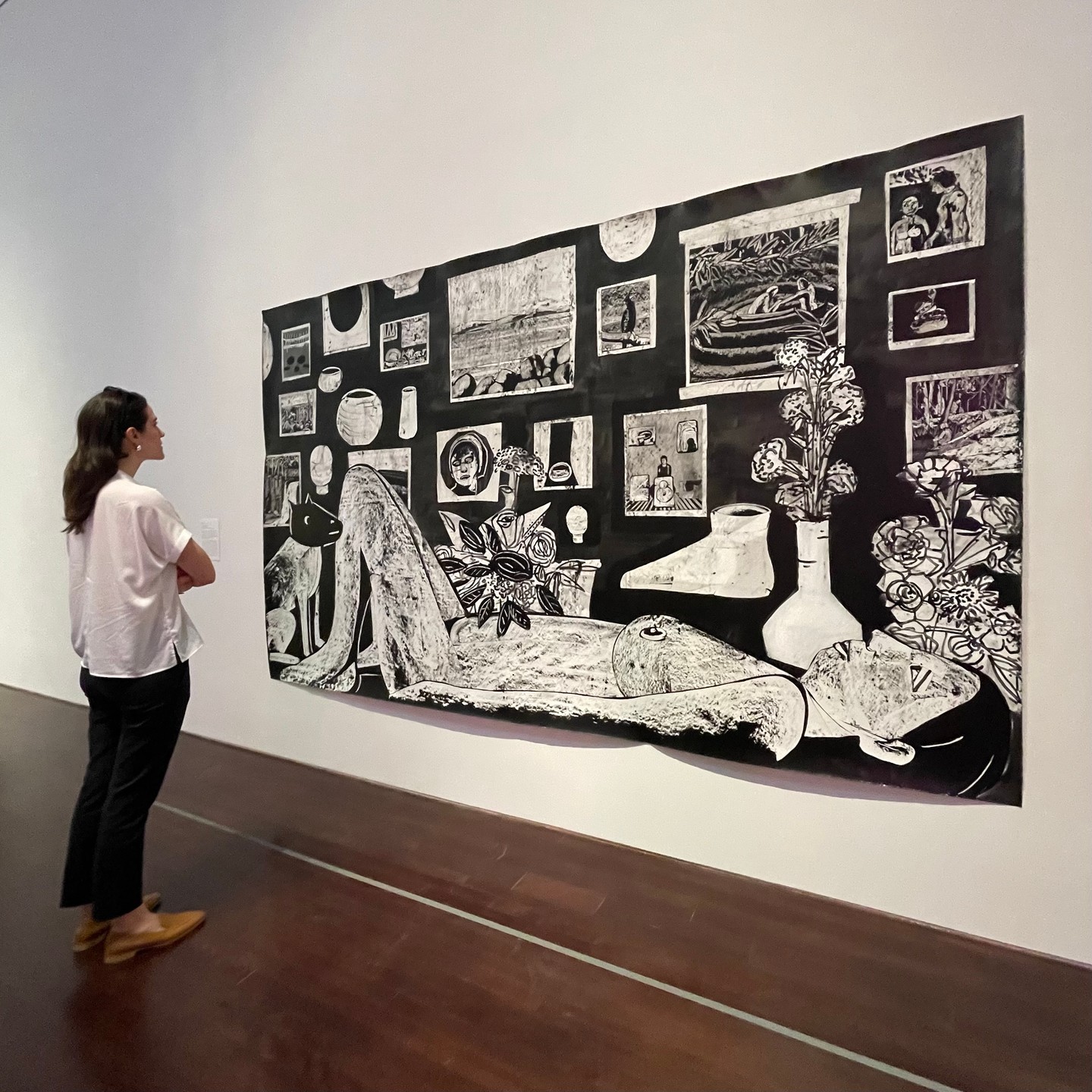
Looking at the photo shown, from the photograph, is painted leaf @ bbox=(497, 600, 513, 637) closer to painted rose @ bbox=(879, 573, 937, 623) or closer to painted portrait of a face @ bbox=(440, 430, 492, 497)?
painted portrait of a face @ bbox=(440, 430, 492, 497)

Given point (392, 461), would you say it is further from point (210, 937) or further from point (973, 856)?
point (973, 856)

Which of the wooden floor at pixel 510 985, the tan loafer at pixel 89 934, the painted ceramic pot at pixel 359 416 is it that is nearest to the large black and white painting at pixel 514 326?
the painted ceramic pot at pixel 359 416

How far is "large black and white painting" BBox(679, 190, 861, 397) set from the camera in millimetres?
1685

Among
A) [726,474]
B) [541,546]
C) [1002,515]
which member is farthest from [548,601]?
[1002,515]

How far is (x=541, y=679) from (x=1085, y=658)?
1438 mm

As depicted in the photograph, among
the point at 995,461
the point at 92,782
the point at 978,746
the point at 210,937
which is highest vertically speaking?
the point at 995,461

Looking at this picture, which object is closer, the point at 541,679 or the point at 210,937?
the point at 210,937

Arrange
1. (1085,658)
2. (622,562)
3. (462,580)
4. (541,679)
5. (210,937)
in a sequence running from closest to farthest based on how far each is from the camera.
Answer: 1. (1085,658)
2. (210,937)
3. (622,562)
4. (541,679)
5. (462,580)

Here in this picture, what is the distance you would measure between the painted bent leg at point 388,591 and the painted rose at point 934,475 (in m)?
1.48

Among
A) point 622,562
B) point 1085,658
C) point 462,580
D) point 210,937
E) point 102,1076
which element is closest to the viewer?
point 102,1076

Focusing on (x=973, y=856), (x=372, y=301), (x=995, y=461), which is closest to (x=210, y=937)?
(x=973, y=856)

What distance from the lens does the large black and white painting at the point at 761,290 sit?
168cm

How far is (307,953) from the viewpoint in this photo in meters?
1.62

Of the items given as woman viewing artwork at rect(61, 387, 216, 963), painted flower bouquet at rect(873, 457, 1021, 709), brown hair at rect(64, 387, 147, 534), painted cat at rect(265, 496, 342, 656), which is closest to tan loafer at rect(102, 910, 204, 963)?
woman viewing artwork at rect(61, 387, 216, 963)
